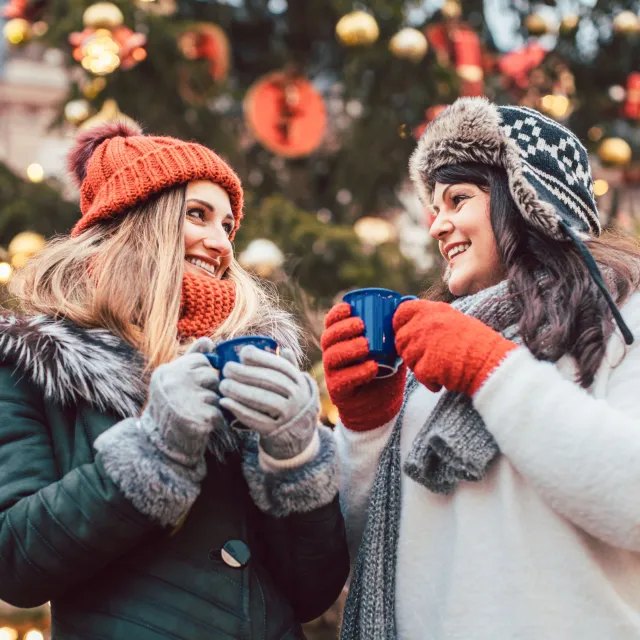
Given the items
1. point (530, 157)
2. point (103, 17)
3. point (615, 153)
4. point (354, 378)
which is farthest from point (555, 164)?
point (615, 153)

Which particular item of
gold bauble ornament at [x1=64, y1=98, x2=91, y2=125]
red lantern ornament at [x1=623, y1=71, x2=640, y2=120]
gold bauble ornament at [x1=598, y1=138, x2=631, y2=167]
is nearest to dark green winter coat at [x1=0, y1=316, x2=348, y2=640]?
gold bauble ornament at [x1=64, y1=98, x2=91, y2=125]

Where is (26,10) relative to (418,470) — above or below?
below

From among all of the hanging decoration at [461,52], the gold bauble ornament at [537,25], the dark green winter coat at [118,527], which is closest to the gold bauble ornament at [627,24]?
the gold bauble ornament at [537,25]

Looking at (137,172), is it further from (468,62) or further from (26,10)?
(468,62)

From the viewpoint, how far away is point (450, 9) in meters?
5.42

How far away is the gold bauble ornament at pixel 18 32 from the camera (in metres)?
4.75

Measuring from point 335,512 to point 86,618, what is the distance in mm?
528

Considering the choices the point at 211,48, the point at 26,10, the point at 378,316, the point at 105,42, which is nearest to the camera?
the point at 378,316

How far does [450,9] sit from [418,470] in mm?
4482

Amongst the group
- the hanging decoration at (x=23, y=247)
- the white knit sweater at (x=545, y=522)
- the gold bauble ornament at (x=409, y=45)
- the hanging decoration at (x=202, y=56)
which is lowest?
the hanging decoration at (x=23, y=247)

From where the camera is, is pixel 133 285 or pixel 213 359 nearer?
pixel 213 359

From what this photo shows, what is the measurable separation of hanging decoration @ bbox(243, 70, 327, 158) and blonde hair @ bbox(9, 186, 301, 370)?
10.8 ft

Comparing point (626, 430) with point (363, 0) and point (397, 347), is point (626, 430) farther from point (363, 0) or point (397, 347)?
point (363, 0)

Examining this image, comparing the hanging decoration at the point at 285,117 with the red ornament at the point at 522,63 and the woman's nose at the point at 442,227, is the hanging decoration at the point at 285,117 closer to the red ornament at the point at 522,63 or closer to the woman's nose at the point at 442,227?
the red ornament at the point at 522,63
